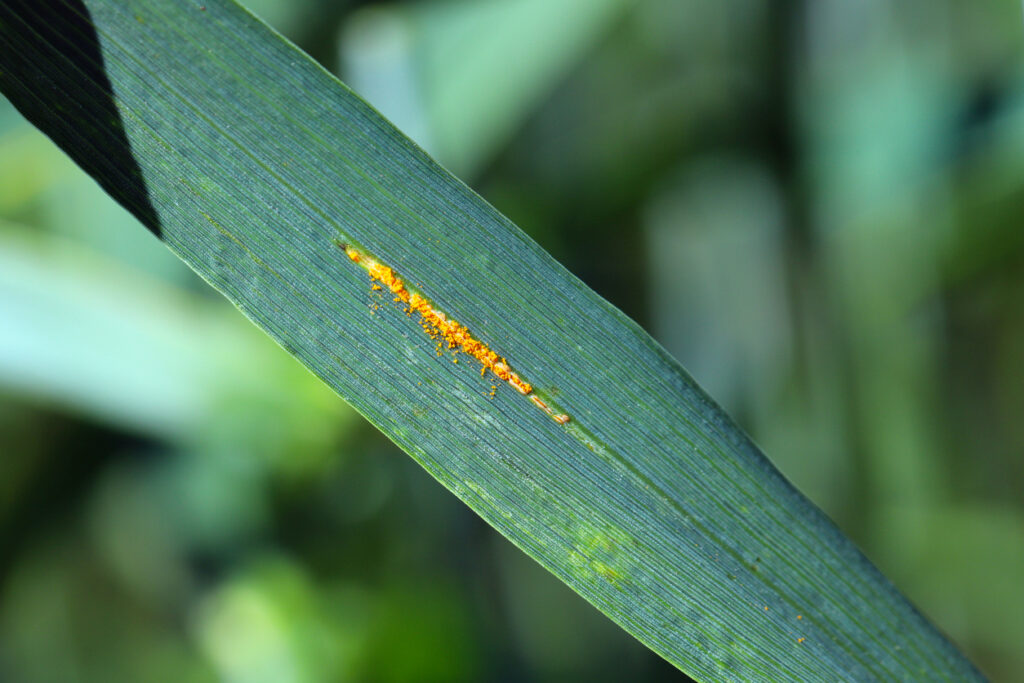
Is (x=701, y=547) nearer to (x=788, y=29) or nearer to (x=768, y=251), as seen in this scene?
(x=768, y=251)

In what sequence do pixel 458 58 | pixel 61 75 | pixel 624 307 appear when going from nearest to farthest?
1. pixel 61 75
2. pixel 458 58
3. pixel 624 307

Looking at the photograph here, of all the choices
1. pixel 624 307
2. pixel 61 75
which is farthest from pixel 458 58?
pixel 61 75

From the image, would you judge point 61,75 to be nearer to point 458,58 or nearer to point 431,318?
point 431,318

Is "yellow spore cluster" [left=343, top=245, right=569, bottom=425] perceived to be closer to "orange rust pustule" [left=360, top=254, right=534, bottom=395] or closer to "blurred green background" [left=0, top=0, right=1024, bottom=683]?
"orange rust pustule" [left=360, top=254, right=534, bottom=395]

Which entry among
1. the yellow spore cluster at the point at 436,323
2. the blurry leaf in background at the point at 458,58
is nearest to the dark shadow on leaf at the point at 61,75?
the yellow spore cluster at the point at 436,323

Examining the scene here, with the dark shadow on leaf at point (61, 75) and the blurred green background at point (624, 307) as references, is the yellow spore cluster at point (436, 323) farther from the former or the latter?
the blurred green background at point (624, 307)
